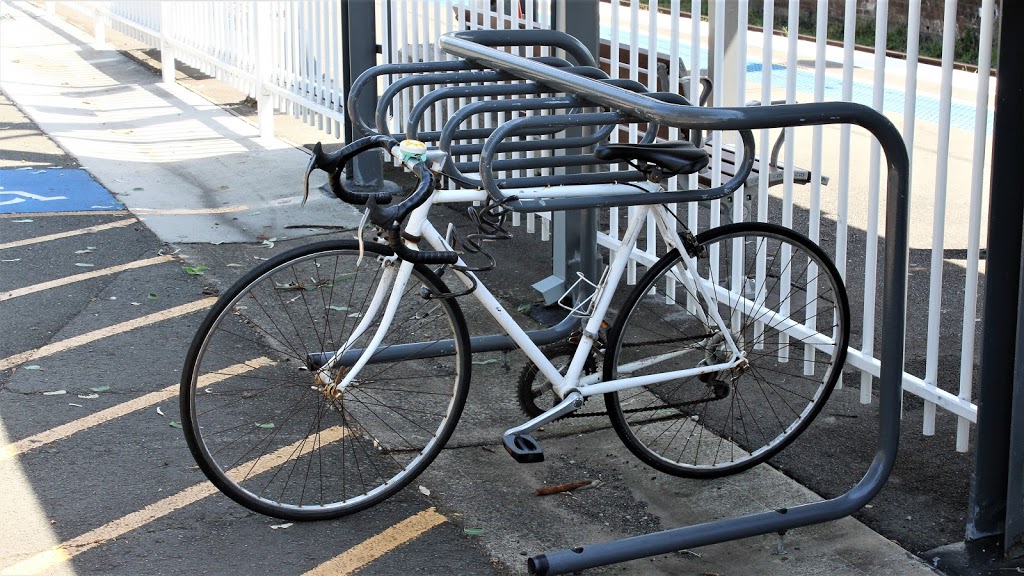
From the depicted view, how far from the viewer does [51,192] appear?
308 inches

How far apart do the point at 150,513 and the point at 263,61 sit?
6.26m

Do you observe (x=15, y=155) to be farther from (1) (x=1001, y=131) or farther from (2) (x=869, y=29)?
(2) (x=869, y=29)

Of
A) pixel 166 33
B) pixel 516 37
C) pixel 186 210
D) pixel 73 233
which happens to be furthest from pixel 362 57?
pixel 166 33

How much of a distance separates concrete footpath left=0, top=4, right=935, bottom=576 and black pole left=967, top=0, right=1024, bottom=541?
307mm

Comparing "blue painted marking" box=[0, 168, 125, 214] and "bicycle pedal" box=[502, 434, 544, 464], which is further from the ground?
"bicycle pedal" box=[502, 434, 544, 464]

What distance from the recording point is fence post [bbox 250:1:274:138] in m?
9.34

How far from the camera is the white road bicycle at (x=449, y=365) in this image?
3.62m

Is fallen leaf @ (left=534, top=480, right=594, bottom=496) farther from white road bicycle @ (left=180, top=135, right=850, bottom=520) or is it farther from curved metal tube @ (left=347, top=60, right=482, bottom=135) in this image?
curved metal tube @ (left=347, top=60, right=482, bottom=135)

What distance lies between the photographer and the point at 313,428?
441 centimetres

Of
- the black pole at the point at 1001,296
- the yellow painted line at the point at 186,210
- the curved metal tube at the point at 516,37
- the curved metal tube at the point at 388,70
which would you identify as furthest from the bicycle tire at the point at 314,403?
the yellow painted line at the point at 186,210

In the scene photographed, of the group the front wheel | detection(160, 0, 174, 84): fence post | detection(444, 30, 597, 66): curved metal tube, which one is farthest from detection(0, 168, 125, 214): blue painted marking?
the front wheel

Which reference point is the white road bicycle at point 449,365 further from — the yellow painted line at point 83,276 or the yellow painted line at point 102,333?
the yellow painted line at point 83,276

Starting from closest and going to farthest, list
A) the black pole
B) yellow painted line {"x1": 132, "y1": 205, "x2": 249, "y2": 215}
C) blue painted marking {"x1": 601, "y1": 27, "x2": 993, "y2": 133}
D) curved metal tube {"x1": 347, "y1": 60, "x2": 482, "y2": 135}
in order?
the black pole
curved metal tube {"x1": 347, "y1": 60, "x2": 482, "y2": 135}
yellow painted line {"x1": 132, "y1": 205, "x2": 249, "y2": 215}
blue painted marking {"x1": 601, "y1": 27, "x2": 993, "y2": 133}

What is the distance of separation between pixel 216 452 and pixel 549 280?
6.73 ft
